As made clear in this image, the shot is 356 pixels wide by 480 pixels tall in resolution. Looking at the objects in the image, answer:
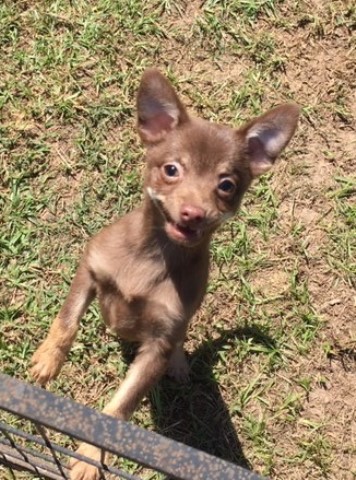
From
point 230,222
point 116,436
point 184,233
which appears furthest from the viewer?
point 230,222

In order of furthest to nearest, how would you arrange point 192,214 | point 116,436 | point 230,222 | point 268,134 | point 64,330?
point 230,222, point 64,330, point 268,134, point 192,214, point 116,436

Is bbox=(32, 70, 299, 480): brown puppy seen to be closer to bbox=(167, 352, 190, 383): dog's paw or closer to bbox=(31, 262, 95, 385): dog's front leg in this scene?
bbox=(31, 262, 95, 385): dog's front leg

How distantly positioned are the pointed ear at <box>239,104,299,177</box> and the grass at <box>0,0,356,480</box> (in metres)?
1.27

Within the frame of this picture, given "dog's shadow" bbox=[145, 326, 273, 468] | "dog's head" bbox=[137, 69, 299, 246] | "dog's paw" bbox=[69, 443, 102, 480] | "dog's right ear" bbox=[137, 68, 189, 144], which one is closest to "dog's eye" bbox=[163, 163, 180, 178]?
"dog's head" bbox=[137, 69, 299, 246]

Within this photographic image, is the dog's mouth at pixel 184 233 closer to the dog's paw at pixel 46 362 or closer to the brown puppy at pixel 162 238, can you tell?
the brown puppy at pixel 162 238

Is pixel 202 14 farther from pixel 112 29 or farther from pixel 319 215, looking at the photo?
pixel 319 215

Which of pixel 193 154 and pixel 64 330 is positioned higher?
pixel 193 154

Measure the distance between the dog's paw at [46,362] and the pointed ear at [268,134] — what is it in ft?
4.71

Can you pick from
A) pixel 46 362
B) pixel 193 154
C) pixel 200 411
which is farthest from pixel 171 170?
pixel 200 411

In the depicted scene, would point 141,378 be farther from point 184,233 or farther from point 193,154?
point 193,154

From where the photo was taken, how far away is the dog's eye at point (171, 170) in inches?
137

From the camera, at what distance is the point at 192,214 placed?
320 centimetres

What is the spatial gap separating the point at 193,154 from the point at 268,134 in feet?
1.42

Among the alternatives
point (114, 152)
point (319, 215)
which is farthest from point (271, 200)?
point (114, 152)
